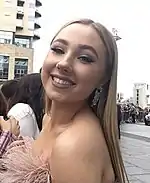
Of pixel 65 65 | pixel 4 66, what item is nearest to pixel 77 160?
pixel 65 65

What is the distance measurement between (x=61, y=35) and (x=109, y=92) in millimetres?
248

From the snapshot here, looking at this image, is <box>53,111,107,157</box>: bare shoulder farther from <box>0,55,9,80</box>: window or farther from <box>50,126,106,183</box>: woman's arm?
<box>0,55,9,80</box>: window

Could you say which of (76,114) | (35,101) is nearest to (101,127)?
(76,114)

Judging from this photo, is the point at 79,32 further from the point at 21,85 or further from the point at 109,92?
the point at 21,85

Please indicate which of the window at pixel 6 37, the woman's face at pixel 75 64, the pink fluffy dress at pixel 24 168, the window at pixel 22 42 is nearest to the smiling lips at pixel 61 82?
the woman's face at pixel 75 64

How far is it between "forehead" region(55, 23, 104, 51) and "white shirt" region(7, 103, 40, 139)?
1145 millimetres

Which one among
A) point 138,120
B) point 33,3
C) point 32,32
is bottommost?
point 138,120

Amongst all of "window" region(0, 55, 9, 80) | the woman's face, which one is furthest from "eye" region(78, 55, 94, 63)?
"window" region(0, 55, 9, 80)

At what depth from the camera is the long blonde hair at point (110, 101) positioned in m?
1.12

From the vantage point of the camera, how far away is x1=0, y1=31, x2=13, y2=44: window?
40594mm

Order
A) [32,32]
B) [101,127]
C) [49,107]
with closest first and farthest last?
[101,127]
[49,107]
[32,32]

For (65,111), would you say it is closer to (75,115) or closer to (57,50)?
(75,115)

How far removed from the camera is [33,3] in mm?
47094

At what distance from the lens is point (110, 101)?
46.1 inches
